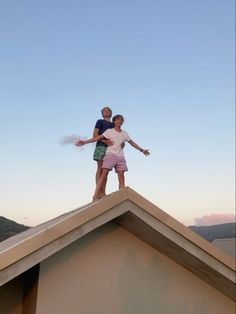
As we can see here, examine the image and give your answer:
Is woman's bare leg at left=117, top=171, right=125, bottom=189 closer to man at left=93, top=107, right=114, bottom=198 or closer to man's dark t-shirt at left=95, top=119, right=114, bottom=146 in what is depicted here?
man at left=93, top=107, right=114, bottom=198

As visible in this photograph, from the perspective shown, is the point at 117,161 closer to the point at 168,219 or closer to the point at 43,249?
the point at 168,219

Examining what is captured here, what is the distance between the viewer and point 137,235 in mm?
7691

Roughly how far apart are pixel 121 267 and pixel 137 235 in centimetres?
59

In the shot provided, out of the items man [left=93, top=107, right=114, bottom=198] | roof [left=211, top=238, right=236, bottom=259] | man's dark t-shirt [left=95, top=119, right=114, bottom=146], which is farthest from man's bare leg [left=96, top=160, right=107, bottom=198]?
roof [left=211, top=238, right=236, bottom=259]

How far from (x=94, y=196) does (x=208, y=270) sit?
222cm

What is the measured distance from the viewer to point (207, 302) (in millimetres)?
8055

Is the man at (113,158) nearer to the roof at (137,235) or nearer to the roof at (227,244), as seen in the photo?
the roof at (137,235)

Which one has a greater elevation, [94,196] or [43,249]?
[94,196]

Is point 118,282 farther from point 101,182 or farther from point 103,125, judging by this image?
point 103,125

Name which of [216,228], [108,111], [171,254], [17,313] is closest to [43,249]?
[17,313]

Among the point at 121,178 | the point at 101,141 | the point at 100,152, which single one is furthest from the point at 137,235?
the point at 101,141

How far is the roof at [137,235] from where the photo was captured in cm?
600

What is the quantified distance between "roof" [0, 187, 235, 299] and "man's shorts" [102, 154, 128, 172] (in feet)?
3.14

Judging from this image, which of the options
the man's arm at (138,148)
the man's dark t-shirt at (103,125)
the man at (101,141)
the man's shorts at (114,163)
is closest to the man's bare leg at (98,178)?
the man at (101,141)
